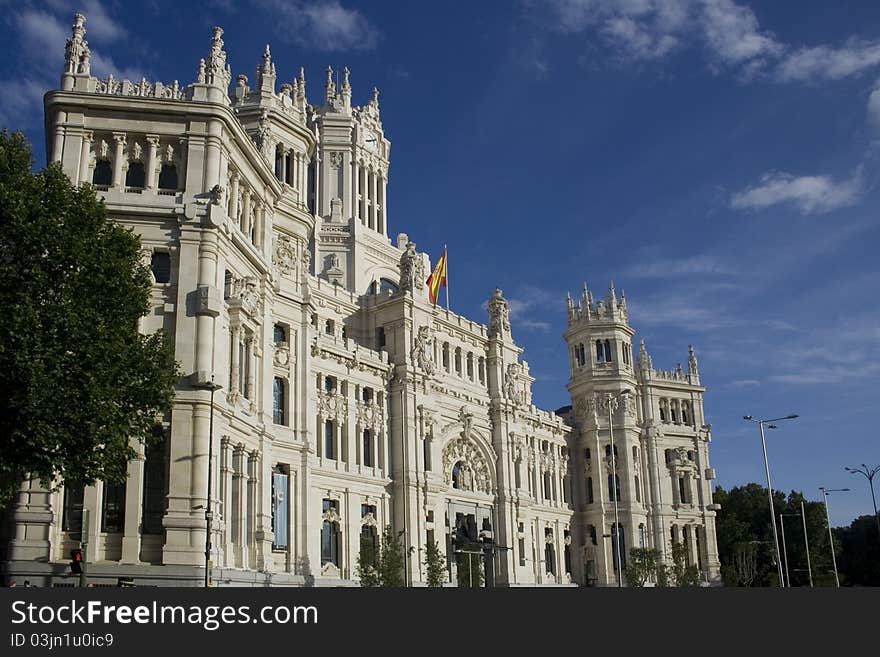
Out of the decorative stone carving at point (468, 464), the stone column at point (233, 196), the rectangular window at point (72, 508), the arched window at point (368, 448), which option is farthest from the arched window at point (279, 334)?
the decorative stone carving at point (468, 464)

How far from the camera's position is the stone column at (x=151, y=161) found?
44469mm

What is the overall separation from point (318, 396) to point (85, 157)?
24974mm

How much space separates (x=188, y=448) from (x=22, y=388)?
31.4 feet

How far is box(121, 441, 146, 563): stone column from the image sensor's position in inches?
1516

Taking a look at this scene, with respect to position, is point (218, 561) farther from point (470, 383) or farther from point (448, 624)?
point (470, 383)

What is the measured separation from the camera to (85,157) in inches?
1737

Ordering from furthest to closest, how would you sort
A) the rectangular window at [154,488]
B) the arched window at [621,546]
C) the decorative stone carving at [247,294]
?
the arched window at [621,546] → the decorative stone carving at [247,294] → the rectangular window at [154,488]

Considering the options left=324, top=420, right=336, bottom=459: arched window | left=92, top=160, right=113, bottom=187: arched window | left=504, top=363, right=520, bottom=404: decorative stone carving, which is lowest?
left=324, top=420, right=336, bottom=459: arched window

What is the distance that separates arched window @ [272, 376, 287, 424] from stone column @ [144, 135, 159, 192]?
14246 mm

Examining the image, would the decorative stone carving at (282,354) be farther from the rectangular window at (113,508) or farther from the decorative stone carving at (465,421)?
the decorative stone carving at (465,421)

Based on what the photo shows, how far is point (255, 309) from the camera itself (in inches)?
1906

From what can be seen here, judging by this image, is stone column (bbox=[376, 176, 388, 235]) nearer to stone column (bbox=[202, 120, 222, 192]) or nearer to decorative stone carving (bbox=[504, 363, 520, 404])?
decorative stone carving (bbox=[504, 363, 520, 404])

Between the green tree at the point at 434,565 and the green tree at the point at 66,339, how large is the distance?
29944 millimetres

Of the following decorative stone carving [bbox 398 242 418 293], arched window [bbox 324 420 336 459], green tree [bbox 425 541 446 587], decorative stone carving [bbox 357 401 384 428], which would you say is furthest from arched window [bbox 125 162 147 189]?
green tree [bbox 425 541 446 587]
